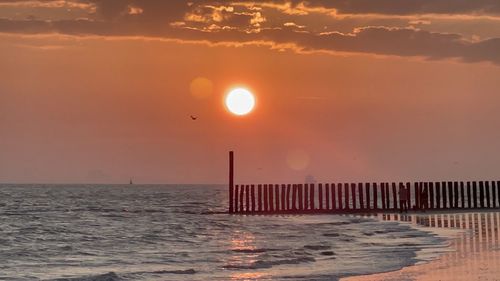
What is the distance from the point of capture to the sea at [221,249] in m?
22.0

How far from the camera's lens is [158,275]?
71.1 ft

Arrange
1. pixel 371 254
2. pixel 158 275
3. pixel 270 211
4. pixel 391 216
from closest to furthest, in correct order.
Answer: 1. pixel 158 275
2. pixel 371 254
3. pixel 391 216
4. pixel 270 211

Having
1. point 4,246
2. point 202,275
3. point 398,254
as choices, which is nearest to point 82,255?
point 4,246

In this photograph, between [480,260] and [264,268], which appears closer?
[480,260]

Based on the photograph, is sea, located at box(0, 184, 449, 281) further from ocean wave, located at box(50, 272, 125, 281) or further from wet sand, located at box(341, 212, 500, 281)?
wet sand, located at box(341, 212, 500, 281)

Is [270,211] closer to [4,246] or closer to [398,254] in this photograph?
[4,246]

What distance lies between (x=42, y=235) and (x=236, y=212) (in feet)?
50.6

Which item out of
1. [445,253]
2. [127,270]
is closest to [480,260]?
[445,253]

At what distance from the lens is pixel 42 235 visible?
4022 centimetres

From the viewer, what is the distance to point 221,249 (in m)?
29.5

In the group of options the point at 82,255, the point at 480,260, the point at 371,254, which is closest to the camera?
the point at 480,260

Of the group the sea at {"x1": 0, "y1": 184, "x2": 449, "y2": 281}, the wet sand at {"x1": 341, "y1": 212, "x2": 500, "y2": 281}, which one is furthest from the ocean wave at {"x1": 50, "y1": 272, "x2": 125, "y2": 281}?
the wet sand at {"x1": 341, "y1": 212, "x2": 500, "y2": 281}

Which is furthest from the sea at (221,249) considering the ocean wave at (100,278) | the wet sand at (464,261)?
the wet sand at (464,261)

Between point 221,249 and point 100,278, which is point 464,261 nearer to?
point 100,278
